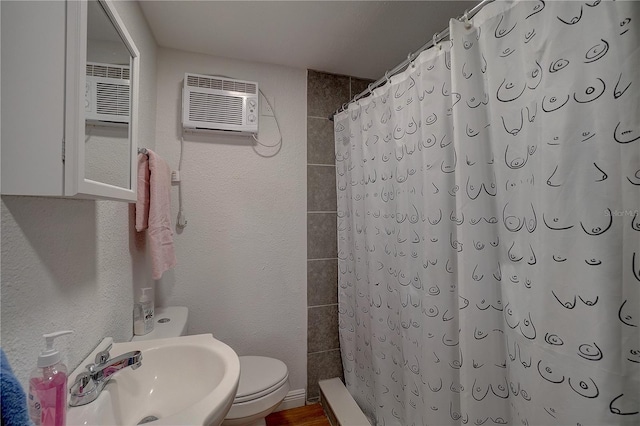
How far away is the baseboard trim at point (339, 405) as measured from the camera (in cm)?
134

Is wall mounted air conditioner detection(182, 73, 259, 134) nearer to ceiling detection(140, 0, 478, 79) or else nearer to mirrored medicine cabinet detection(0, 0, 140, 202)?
ceiling detection(140, 0, 478, 79)

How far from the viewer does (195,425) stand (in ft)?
1.68

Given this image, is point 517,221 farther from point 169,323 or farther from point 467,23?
point 169,323

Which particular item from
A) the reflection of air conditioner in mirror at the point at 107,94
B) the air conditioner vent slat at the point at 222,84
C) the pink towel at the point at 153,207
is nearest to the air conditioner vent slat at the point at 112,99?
the reflection of air conditioner in mirror at the point at 107,94

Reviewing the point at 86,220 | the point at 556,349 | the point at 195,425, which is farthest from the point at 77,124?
the point at 556,349

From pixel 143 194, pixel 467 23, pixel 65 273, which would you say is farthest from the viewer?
pixel 143 194

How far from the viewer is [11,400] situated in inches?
13.0

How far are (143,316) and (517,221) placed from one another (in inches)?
57.2

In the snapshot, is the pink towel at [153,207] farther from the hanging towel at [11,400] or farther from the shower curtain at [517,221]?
the shower curtain at [517,221]

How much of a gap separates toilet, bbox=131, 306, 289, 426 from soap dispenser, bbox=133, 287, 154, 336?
0.08 ft

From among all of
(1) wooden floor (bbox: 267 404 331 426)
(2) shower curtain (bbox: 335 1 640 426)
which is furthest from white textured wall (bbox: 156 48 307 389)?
(2) shower curtain (bbox: 335 1 640 426)

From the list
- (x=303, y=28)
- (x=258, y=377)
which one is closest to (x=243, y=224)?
(x=258, y=377)

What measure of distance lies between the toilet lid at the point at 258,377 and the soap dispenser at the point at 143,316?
1.64 feet

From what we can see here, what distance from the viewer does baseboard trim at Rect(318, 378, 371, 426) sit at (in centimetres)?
134
